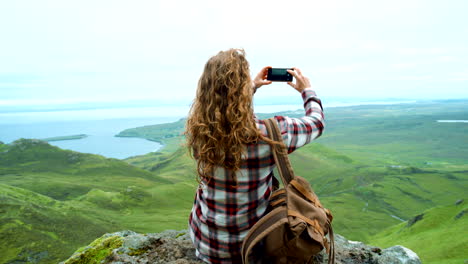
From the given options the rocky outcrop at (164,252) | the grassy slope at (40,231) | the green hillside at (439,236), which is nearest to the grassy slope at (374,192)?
the green hillside at (439,236)

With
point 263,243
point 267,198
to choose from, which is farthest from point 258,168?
point 263,243

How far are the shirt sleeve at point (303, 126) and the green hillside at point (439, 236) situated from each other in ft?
88.4

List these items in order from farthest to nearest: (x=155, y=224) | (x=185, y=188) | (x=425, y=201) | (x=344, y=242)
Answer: (x=425, y=201) < (x=185, y=188) < (x=155, y=224) < (x=344, y=242)

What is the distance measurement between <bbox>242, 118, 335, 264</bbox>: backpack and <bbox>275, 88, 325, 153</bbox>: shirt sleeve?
0.16 metres

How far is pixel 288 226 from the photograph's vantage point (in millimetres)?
4410

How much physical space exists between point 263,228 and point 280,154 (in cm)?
117

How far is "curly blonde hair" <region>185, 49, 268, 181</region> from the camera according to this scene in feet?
15.0

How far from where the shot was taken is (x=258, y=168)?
4.84m

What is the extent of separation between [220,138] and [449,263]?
28738mm

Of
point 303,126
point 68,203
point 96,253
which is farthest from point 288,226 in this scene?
point 68,203

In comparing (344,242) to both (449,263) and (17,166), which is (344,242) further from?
(17,166)

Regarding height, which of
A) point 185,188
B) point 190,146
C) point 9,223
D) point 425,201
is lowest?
point 425,201

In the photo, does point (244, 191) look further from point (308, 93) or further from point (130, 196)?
point (130, 196)

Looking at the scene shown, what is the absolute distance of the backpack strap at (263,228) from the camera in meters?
4.45
